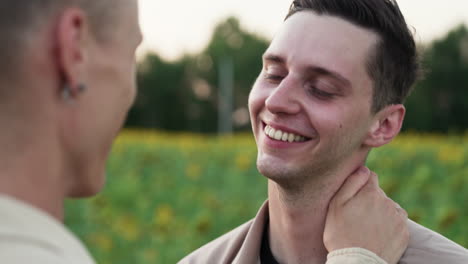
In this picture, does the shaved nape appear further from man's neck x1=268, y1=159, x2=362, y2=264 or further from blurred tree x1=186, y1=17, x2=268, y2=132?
blurred tree x1=186, y1=17, x2=268, y2=132

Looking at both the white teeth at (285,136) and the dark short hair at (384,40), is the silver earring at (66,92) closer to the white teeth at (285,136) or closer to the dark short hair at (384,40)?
the white teeth at (285,136)

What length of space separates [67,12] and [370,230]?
4.40 feet

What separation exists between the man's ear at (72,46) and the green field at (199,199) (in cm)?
400

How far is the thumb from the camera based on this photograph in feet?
7.44

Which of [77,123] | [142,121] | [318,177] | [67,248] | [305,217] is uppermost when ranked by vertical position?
[77,123]

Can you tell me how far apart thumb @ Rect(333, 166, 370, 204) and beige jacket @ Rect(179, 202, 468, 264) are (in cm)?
22

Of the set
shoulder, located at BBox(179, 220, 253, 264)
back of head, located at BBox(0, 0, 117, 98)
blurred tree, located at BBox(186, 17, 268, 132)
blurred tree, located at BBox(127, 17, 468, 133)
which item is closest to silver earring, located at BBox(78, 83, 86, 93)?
back of head, located at BBox(0, 0, 117, 98)

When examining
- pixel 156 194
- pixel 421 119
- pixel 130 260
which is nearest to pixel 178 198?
pixel 156 194

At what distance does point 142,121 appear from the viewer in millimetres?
33500

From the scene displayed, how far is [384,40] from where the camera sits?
2.35 metres

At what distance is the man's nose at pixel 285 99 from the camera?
2223mm

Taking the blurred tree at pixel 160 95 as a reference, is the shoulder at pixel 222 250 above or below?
above

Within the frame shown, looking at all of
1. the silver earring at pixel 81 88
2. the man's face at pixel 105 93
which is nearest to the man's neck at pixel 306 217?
the man's face at pixel 105 93

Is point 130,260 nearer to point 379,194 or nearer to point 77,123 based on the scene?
point 379,194
